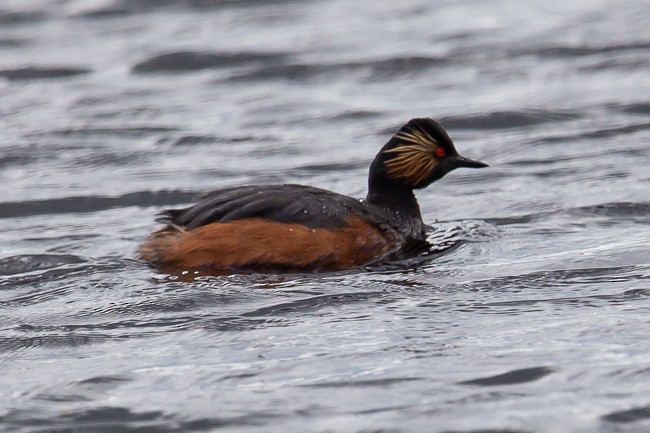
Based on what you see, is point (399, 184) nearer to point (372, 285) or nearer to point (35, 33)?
point (372, 285)

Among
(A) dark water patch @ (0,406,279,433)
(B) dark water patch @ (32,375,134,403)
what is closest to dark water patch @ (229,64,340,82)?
(B) dark water patch @ (32,375,134,403)

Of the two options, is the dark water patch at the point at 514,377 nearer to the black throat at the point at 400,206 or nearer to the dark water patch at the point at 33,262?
the black throat at the point at 400,206

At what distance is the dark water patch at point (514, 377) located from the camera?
19.3 feet

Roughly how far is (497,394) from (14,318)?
2554mm

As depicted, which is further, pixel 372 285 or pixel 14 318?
pixel 372 285

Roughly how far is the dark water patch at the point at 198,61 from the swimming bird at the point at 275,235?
6.00 m

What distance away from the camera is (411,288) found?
739cm

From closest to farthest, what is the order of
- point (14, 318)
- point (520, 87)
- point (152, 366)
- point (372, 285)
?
point (152, 366) < point (14, 318) < point (372, 285) < point (520, 87)

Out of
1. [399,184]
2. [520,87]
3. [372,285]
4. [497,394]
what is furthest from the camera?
[520,87]

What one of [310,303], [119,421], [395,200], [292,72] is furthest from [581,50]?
[119,421]

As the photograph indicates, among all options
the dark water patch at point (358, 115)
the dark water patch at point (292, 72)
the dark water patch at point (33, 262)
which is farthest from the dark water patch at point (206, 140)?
the dark water patch at point (33, 262)

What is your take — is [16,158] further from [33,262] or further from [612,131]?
[612,131]

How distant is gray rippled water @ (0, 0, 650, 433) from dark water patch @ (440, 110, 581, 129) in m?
0.03

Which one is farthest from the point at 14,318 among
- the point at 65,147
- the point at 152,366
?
the point at 65,147
